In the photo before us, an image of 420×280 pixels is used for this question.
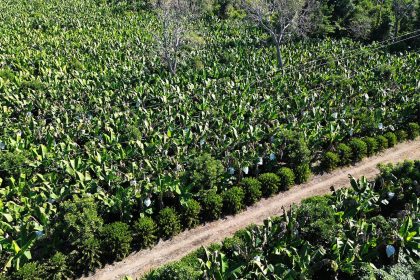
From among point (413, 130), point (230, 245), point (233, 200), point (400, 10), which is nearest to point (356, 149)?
point (413, 130)

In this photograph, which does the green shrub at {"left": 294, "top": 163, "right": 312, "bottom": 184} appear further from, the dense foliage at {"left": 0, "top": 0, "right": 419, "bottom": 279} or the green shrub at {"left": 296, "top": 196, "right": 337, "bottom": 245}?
the green shrub at {"left": 296, "top": 196, "right": 337, "bottom": 245}

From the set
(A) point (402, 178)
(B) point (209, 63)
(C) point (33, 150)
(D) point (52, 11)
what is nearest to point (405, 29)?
(B) point (209, 63)

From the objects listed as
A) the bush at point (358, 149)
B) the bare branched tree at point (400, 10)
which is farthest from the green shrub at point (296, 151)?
the bare branched tree at point (400, 10)

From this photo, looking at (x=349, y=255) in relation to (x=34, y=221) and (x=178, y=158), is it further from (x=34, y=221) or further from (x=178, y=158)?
(x=34, y=221)

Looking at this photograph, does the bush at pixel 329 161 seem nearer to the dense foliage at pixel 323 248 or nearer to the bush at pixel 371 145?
the bush at pixel 371 145

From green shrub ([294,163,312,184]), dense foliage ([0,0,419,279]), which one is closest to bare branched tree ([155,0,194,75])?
dense foliage ([0,0,419,279])

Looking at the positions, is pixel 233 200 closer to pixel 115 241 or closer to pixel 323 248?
pixel 323 248
